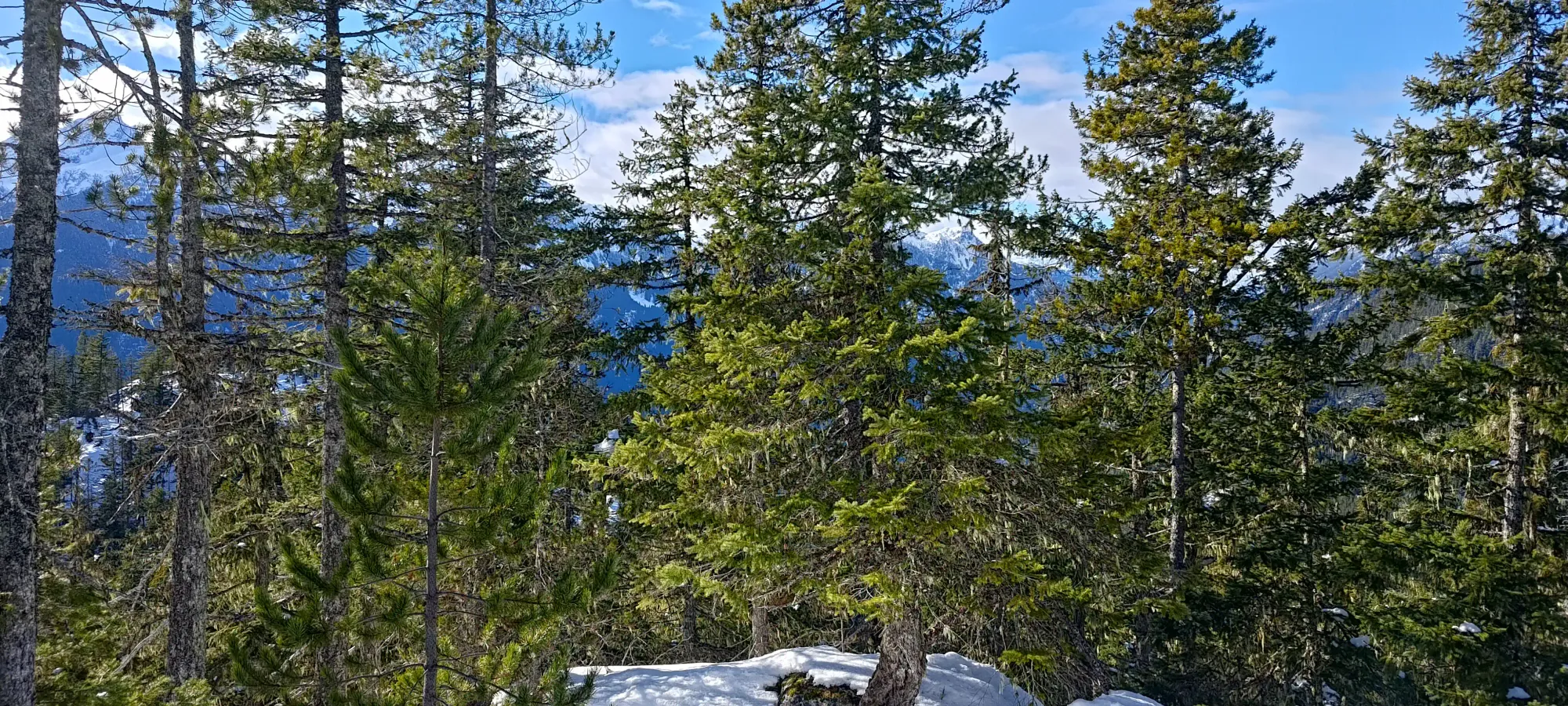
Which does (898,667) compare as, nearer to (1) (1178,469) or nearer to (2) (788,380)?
(2) (788,380)

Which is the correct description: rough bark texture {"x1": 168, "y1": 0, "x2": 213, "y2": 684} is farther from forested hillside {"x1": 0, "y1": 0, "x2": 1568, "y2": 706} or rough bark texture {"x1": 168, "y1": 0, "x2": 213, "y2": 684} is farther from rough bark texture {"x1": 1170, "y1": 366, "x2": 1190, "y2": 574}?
rough bark texture {"x1": 1170, "y1": 366, "x2": 1190, "y2": 574}

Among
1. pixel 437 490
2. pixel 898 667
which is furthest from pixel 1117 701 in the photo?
pixel 437 490

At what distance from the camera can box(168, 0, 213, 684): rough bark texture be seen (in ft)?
31.7

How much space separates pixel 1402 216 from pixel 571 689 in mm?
14343

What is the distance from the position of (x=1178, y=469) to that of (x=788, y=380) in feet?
29.2

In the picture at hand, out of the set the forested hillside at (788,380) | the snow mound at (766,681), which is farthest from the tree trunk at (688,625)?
the snow mound at (766,681)

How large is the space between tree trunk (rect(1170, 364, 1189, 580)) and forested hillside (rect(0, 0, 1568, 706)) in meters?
0.08

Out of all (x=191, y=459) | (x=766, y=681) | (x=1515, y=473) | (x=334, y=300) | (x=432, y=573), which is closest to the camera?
(x=432, y=573)

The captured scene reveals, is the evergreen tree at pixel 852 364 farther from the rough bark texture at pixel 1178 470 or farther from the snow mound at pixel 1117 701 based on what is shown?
the rough bark texture at pixel 1178 470

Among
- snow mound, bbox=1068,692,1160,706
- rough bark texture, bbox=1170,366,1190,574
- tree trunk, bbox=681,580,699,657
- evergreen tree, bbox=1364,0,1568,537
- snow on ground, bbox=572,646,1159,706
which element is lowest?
tree trunk, bbox=681,580,699,657

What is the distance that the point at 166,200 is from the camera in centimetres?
680

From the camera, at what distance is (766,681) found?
34.9 ft

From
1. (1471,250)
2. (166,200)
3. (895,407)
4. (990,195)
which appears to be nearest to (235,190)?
(166,200)

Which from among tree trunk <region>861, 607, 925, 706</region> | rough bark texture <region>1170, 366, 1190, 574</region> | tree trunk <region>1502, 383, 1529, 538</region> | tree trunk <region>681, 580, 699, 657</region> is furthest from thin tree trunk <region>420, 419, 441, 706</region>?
tree trunk <region>1502, 383, 1529, 538</region>
